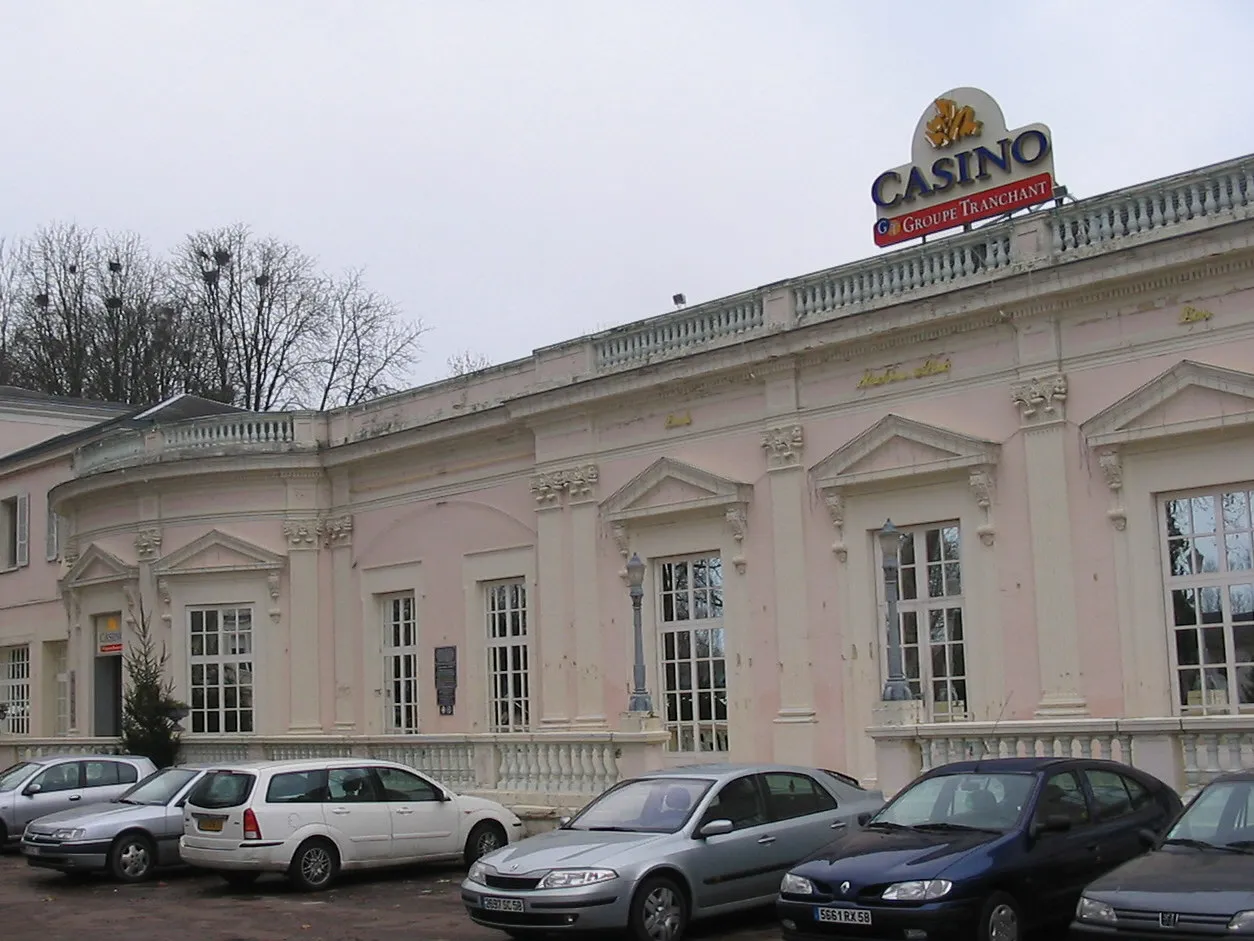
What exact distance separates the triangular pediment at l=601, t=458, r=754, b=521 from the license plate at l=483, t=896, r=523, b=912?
9.01m

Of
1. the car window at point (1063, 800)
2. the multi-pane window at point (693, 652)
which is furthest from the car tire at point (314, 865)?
the car window at point (1063, 800)

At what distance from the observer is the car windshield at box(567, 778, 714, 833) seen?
1194 centimetres

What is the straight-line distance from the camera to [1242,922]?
812cm

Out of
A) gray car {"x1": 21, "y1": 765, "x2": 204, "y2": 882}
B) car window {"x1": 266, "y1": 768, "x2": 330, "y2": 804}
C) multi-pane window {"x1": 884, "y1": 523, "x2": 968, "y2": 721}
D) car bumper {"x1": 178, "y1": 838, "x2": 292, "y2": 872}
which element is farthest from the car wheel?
multi-pane window {"x1": 884, "y1": 523, "x2": 968, "y2": 721}

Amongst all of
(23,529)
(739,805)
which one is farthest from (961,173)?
(23,529)

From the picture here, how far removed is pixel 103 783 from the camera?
20062 mm

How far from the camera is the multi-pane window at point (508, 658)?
2284cm

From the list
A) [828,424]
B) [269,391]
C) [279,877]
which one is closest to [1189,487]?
[828,424]

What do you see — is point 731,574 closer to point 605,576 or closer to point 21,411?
point 605,576

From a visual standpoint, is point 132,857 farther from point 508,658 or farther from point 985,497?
point 985,497

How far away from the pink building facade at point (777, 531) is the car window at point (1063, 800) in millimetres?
2381

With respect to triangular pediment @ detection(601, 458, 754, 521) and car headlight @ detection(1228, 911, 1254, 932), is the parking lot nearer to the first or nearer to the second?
car headlight @ detection(1228, 911, 1254, 932)

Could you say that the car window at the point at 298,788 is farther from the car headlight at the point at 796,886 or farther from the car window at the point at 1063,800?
the car window at the point at 1063,800

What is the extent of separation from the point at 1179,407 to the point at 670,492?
7.08 meters
